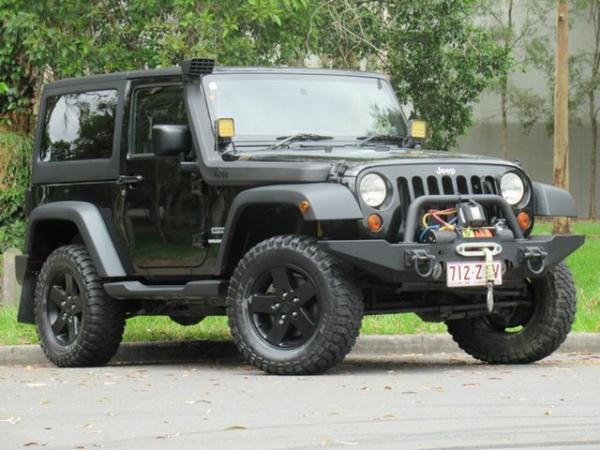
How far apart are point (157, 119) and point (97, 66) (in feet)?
22.4

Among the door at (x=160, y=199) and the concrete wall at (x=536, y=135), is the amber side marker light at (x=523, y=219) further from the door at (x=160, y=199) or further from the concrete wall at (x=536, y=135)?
the concrete wall at (x=536, y=135)

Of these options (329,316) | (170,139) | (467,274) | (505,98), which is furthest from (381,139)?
(505,98)

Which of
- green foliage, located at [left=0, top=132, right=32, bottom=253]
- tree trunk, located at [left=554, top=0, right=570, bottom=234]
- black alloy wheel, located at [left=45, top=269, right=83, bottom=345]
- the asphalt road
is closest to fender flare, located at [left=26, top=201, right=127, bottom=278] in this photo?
black alloy wheel, located at [left=45, top=269, right=83, bottom=345]

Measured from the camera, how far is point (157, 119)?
11250 millimetres

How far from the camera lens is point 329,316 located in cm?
973

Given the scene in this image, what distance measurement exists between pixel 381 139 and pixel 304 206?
176 cm

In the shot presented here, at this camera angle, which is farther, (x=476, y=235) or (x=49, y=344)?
(x=49, y=344)

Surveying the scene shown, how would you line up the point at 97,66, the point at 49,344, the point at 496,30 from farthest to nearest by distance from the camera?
the point at 496,30
the point at 97,66
the point at 49,344

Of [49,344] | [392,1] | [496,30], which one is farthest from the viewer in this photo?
[496,30]

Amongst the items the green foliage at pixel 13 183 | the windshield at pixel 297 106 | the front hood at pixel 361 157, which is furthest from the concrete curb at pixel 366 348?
the green foliage at pixel 13 183

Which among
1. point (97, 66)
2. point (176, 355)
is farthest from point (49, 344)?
point (97, 66)

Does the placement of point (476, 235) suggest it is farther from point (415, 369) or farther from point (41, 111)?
point (41, 111)

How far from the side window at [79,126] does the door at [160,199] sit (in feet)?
1.01

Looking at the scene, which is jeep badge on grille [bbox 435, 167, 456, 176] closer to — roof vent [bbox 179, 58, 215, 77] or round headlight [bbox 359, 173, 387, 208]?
round headlight [bbox 359, 173, 387, 208]
